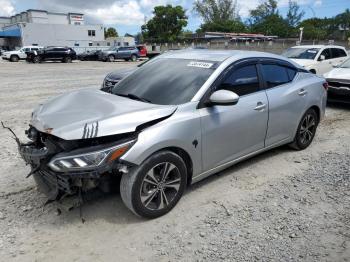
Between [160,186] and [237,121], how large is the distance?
4.20 ft

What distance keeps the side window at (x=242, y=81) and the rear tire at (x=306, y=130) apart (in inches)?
52.1

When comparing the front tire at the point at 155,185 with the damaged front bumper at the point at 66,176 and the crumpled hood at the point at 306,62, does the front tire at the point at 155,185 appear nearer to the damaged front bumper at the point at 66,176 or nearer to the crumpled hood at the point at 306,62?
the damaged front bumper at the point at 66,176

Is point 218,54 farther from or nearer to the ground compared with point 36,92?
farther from the ground

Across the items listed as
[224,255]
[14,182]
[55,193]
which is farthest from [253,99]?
[14,182]

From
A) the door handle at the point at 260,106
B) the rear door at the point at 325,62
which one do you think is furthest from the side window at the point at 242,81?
the rear door at the point at 325,62

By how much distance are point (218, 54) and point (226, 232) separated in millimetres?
2261

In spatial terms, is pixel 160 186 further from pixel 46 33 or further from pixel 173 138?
pixel 46 33

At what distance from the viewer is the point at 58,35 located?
68.2 meters

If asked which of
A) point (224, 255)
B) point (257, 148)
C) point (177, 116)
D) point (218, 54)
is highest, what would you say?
point (218, 54)

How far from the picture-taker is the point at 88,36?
73.7 meters

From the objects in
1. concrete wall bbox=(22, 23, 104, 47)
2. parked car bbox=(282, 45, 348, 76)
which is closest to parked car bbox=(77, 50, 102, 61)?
parked car bbox=(282, 45, 348, 76)

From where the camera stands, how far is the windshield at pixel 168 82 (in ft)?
12.9

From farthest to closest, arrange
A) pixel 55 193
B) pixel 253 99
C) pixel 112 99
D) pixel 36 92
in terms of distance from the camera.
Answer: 1. pixel 36 92
2. pixel 253 99
3. pixel 112 99
4. pixel 55 193

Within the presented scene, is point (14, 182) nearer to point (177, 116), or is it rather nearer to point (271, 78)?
point (177, 116)
